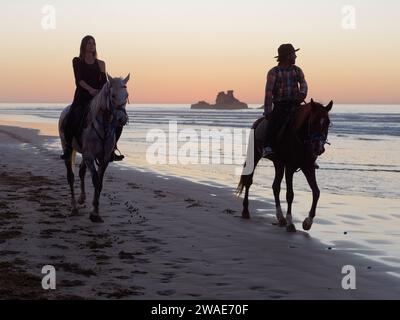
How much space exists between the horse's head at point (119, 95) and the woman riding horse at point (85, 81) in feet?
3.69

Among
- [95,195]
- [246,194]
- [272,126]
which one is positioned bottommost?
[246,194]

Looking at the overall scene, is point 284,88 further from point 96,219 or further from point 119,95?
point 96,219

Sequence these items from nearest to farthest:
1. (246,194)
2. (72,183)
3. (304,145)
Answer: (304,145) < (246,194) < (72,183)

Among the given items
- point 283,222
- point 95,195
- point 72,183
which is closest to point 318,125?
point 283,222

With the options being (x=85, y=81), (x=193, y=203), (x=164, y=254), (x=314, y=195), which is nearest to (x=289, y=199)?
(x=314, y=195)

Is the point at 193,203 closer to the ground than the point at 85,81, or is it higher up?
closer to the ground

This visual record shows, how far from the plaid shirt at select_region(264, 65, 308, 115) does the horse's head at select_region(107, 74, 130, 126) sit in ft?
8.70

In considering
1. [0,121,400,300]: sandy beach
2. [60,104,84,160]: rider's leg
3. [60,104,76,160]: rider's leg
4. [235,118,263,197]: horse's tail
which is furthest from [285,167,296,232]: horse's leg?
[60,104,76,160]: rider's leg

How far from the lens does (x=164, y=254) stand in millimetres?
7609

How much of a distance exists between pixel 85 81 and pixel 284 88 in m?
3.99

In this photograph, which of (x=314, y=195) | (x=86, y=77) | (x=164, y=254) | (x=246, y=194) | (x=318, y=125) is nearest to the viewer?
(x=164, y=254)

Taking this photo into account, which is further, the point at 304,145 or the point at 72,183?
the point at 72,183

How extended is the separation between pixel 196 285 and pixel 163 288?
40cm
